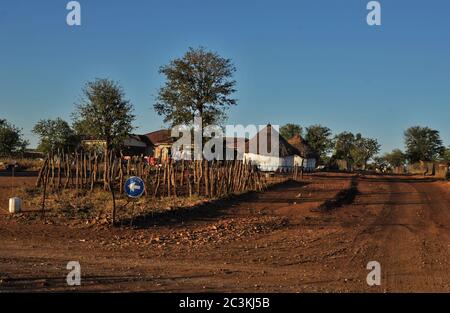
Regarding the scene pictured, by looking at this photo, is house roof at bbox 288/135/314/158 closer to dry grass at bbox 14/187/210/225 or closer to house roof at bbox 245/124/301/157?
house roof at bbox 245/124/301/157

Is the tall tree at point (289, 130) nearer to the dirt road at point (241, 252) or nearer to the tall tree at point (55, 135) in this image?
the tall tree at point (55, 135)

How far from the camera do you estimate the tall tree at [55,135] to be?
195 feet

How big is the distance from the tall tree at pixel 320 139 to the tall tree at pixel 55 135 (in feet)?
189

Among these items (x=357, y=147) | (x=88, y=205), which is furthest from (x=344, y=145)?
(x=88, y=205)

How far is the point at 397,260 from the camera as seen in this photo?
12258 millimetres

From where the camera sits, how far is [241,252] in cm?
1316

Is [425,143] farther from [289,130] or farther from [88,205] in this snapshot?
[88,205]

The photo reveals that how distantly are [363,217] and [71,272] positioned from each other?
13.0 meters

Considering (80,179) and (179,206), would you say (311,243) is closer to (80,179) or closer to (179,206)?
(179,206)

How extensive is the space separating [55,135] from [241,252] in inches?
2002

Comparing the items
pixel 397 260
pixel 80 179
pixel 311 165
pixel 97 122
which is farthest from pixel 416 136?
pixel 397 260

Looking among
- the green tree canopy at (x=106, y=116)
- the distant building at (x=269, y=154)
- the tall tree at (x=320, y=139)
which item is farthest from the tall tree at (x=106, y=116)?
the tall tree at (x=320, y=139)
